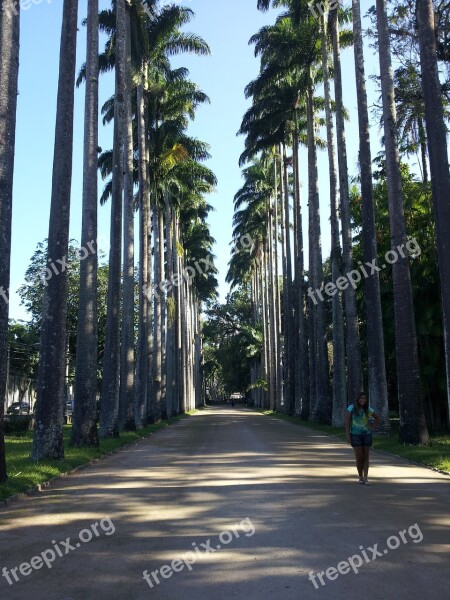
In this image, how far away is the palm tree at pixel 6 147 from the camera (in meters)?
10.3

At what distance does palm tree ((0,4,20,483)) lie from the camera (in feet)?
33.9

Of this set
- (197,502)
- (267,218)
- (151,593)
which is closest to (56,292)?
(197,502)

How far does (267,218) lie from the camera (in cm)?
5256

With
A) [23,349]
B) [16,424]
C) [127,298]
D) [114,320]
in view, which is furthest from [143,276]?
[23,349]

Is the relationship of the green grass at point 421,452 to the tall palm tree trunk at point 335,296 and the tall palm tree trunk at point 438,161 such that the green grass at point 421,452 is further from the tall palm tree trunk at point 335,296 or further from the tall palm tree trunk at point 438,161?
the tall palm tree trunk at point 335,296

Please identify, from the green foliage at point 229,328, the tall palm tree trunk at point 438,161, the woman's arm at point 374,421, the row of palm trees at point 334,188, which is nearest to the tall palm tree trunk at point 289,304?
the row of palm trees at point 334,188

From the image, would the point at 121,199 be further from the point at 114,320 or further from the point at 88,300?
the point at 88,300

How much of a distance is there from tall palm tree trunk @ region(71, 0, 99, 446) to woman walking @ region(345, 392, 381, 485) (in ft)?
28.0

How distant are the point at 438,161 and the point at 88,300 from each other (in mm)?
9812

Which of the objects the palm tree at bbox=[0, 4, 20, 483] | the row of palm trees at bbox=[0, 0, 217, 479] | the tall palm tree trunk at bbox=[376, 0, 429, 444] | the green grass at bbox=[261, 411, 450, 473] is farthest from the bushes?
the tall palm tree trunk at bbox=[376, 0, 429, 444]

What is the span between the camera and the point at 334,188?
2670 centimetres

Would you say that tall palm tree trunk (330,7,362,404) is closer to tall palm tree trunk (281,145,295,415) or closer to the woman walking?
the woman walking

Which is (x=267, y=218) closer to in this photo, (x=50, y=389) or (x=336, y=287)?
(x=336, y=287)

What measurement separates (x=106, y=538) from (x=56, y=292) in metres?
7.57
